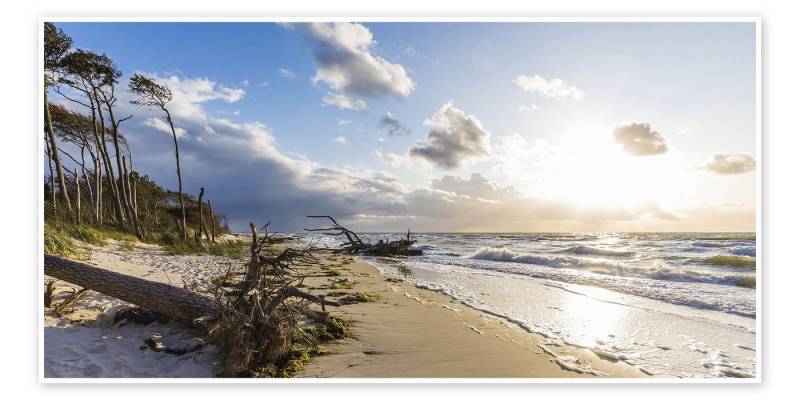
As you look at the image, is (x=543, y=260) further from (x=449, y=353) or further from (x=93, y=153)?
(x=93, y=153)

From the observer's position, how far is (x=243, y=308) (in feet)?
11.9

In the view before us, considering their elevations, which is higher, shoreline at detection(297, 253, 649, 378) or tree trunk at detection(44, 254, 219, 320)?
tree trunk at detection(44, 254, 219, 320)

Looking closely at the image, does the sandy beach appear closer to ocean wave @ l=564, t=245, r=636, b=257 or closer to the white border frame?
the white border frame

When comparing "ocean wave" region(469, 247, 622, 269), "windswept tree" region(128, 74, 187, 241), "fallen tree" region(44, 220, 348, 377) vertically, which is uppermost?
"windswept tree" region(128, 74, 187, 241)

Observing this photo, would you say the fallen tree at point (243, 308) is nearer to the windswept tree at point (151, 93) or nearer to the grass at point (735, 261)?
the windswept tree at point (151, 93)

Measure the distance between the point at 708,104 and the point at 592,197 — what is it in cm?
193

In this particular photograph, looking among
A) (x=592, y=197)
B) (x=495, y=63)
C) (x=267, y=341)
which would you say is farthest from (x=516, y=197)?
(x=267, y=341)

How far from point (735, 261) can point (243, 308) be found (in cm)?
1463

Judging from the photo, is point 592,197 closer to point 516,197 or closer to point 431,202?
point 516,197

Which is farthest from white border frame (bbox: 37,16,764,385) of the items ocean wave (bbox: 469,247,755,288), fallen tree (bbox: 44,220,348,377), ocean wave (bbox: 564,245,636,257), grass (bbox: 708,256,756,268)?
ocean wave (bbox: 564,245,636,257)

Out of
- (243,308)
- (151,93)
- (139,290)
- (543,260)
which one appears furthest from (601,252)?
(151,93)

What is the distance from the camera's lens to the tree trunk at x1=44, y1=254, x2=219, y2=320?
162 inches

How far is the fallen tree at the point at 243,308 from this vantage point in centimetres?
346
